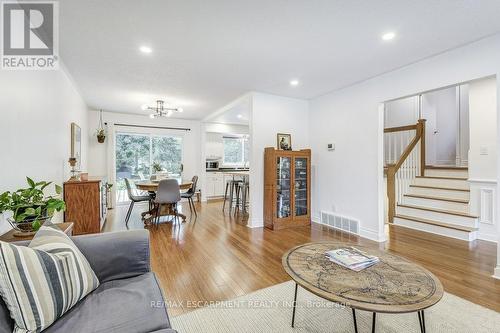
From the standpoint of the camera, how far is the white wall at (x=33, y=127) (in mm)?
1700

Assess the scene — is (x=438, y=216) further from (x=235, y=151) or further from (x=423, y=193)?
(x=235, y=151)

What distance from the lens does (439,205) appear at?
393 cm

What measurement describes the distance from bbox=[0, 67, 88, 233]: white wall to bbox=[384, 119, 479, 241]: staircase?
17.0 ft

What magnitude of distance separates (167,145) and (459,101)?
719cm

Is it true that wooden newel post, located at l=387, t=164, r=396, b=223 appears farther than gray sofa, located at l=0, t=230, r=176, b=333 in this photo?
Yes

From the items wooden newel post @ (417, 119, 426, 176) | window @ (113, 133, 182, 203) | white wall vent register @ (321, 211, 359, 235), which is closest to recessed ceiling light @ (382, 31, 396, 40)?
white wall vent register @ (321, 211, 359, 235)

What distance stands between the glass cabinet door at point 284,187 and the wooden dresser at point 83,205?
9.16 feet

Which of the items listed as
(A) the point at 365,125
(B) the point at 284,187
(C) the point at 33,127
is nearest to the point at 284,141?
(B) the point at 284,187

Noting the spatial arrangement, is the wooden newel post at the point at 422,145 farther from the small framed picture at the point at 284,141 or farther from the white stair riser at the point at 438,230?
the small framed picture at the point at 284,141

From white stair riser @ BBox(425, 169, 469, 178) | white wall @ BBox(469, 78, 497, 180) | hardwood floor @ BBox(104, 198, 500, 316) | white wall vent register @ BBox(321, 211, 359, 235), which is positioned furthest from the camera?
white stair riser @ BBox(425, 169, 469, 178)

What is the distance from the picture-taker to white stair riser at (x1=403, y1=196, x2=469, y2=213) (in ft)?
12.0

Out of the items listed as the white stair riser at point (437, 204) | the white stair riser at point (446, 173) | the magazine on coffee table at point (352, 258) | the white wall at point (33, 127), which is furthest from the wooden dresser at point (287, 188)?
the white wall at point (33, 127)

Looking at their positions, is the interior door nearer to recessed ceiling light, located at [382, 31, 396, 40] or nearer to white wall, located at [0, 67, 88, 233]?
recessed ceiling light, located at [382, 31, 396, 40]

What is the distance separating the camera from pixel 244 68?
3154mm
